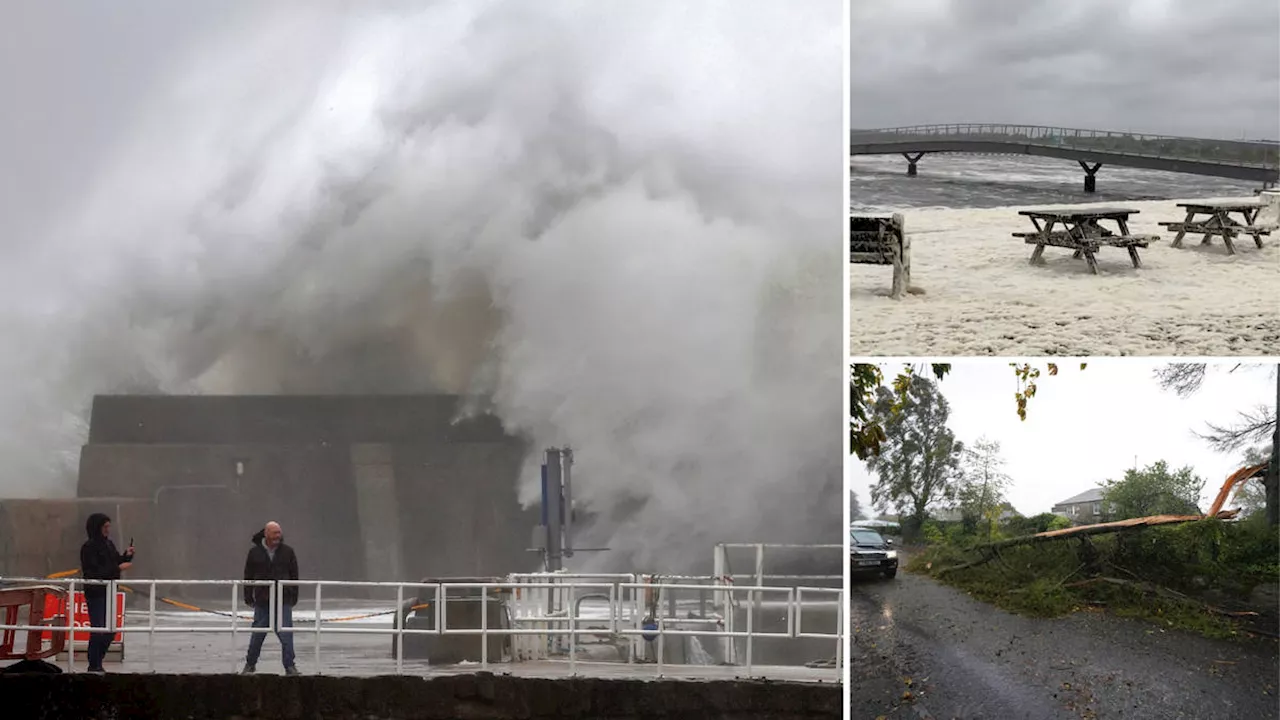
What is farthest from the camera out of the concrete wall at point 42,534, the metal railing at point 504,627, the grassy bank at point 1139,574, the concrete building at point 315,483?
the concrete building at point 315,483

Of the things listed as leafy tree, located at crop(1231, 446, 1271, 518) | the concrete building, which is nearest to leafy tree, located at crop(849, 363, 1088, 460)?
leafy tree, located at crop(1231, 446, 1271, 518)

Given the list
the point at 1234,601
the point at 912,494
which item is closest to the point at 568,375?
the point at 912,494

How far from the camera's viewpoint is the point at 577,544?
669 centimetres

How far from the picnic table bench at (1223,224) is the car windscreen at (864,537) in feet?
4.09

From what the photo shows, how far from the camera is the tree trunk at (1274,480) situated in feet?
12.0

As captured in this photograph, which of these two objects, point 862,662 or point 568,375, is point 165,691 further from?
point 568,375

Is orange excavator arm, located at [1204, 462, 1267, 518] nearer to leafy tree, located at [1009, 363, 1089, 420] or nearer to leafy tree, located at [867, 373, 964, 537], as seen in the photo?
leafy tree, located at [1009, 363, 1089, 420]

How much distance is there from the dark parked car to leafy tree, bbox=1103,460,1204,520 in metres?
0.67

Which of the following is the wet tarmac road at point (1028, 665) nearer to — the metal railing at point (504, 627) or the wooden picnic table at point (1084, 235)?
the metal railing at point (504, 627)

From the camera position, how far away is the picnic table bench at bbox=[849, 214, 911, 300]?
11.4 ft

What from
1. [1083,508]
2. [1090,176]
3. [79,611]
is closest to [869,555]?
[1083,508]

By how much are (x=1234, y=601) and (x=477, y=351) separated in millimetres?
4386

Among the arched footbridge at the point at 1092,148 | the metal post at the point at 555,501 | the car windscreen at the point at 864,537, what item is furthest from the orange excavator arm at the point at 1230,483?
the metal post at the point at 555,501

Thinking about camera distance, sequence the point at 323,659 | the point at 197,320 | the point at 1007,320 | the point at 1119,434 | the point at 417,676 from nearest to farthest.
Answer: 1. the point at 1007,320
2. the point at 1119,434
3. the point at 417,676
4. the point at 323,659
5. the point at 197,320
